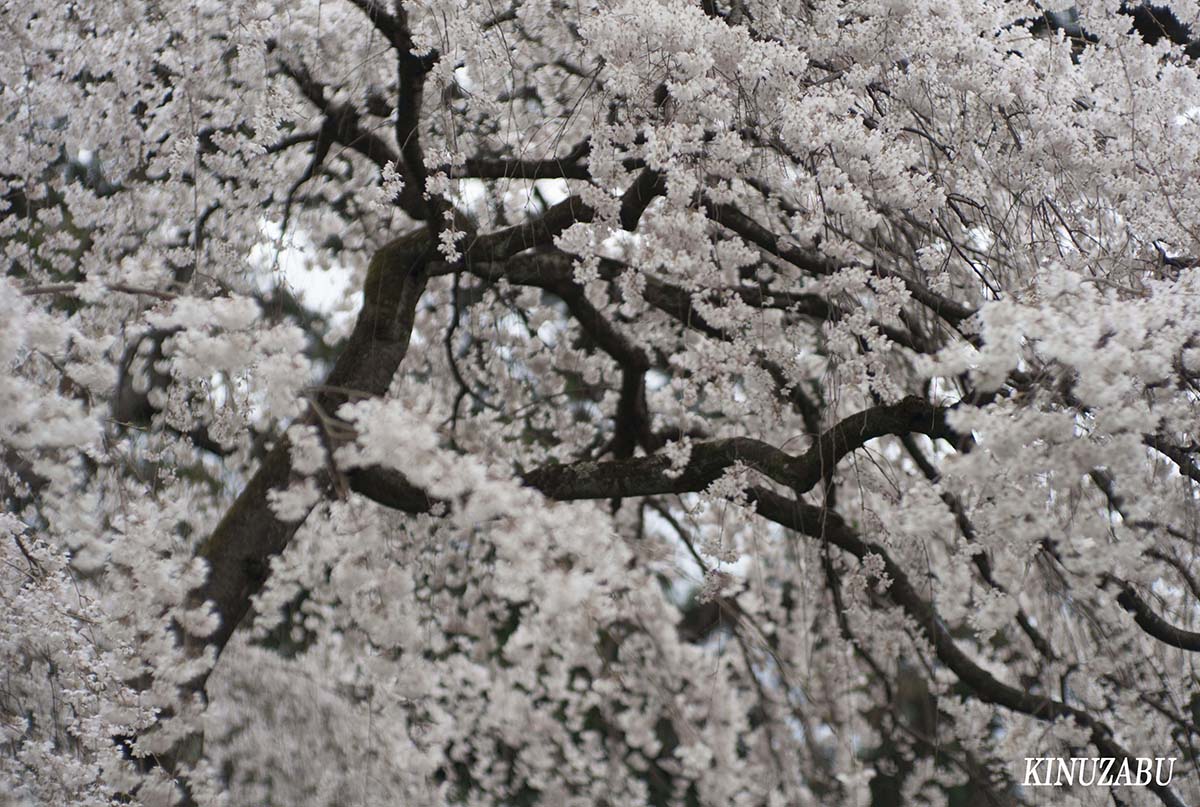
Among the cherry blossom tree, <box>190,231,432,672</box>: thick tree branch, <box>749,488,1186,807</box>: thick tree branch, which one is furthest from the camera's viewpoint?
<box>190,231,432,672</box>: thick tree branch

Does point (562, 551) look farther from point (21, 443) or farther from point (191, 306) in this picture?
point (21, 443)

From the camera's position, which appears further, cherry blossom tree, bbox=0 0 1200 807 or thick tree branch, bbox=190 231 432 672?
thick tree branch, bbox=190 231 432 672

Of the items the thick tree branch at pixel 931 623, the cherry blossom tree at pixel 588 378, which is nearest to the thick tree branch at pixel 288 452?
the cherry blossom tree at pixel 588 378

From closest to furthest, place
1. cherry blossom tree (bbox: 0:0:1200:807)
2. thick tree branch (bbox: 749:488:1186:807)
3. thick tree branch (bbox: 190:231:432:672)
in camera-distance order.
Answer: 1. cherry blossom tree (bbox: 0:0:1200:807)
2. thick tree branch (bbox: 749:488:1186:807)
3. thick tree branch (bbox: 190:231:432:672)

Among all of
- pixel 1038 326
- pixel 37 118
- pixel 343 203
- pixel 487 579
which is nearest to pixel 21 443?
pixel 1038 326

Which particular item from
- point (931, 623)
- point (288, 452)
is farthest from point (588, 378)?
point (931, 623)

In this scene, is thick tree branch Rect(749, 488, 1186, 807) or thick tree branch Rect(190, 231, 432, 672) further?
thick tree branch Rect(190, 231, 432, 672)

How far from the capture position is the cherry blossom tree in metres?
2.33

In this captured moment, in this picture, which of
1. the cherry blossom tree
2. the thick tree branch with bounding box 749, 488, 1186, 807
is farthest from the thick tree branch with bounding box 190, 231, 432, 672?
the thick tree branch with bounding box 749, 488, 1186, 807

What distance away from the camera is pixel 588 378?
582cm

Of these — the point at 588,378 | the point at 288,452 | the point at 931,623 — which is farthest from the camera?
the point at 588,378

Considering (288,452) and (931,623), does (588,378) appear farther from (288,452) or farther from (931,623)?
(931,623)

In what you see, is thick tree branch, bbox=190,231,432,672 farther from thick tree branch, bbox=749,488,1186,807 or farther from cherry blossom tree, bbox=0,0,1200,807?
thick tree branch, bbox=749,488,1186,807

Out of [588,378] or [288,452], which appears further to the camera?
[588,378]
